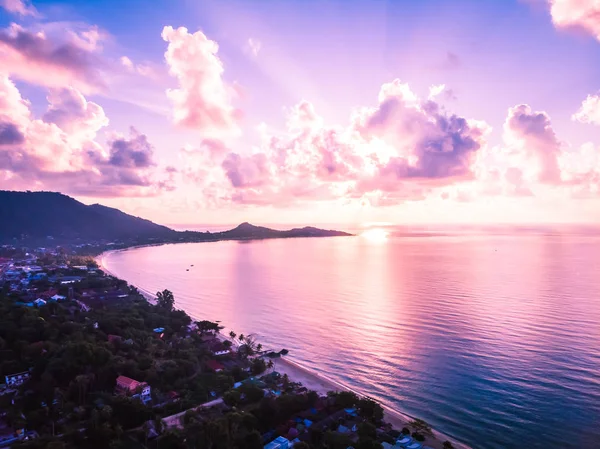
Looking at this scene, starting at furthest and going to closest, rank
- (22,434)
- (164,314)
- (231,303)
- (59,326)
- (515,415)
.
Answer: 1. (231,303)
2. (164,314)
3. (59,326)
4. (515,415)
5. (22,434)

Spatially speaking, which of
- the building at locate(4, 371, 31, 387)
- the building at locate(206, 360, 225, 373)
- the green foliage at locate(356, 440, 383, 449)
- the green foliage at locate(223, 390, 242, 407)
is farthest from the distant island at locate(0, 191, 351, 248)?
the green foliage at locate(356, 440, 383, 449)

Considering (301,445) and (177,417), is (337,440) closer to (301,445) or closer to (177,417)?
(301,445)

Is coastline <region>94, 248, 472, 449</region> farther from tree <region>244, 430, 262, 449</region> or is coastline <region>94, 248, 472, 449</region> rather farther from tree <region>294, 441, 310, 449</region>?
tree <region>244, 430, 262, 449</region>

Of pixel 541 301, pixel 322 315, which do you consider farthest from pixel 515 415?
pixel 541 301

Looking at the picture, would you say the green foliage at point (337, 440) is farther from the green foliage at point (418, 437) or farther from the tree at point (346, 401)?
the green foliage at point (418, 437)

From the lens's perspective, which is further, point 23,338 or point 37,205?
point 37,205

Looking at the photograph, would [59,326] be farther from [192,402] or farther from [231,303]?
[231,303]
